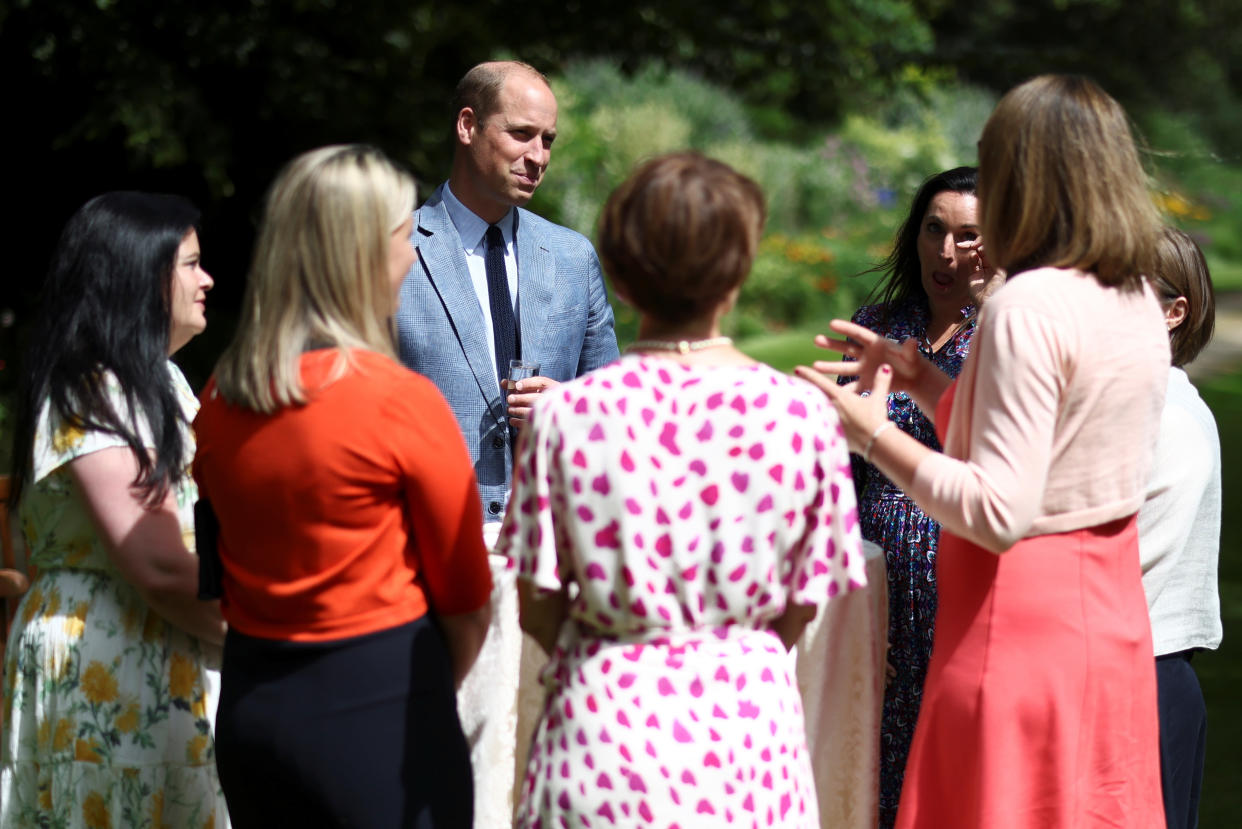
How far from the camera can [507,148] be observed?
3553 millimetres

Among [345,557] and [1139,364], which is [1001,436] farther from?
[345,557]

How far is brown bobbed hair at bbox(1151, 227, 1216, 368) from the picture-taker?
296cm

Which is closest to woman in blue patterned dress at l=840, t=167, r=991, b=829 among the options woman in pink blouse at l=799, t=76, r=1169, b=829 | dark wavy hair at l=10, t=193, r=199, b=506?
woman in pink blouse at l=799, t=76, r=1169, b=829

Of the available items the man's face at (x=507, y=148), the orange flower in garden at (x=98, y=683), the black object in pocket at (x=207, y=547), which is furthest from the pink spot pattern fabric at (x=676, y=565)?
the man's face at (x=507, y=148)

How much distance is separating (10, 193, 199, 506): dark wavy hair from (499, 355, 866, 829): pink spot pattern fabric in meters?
0.83

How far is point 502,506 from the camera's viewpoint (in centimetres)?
343

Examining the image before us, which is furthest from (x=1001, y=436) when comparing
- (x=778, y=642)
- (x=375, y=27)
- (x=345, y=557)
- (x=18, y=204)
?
(x=18, y=204)

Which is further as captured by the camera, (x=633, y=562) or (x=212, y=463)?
(x=212, y=463)

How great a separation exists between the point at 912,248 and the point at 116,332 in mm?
2018

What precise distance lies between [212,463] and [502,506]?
138 centimetres

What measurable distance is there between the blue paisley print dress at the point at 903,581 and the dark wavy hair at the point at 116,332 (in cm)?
170

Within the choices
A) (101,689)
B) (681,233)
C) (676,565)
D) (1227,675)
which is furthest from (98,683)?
(1227,675)

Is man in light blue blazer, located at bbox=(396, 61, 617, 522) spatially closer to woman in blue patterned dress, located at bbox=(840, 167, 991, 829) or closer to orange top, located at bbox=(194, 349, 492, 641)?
woman in blue patterned dress, located at bbox=(840, 167, 991, 829)

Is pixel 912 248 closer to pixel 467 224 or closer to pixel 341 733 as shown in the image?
pixel 467 224
